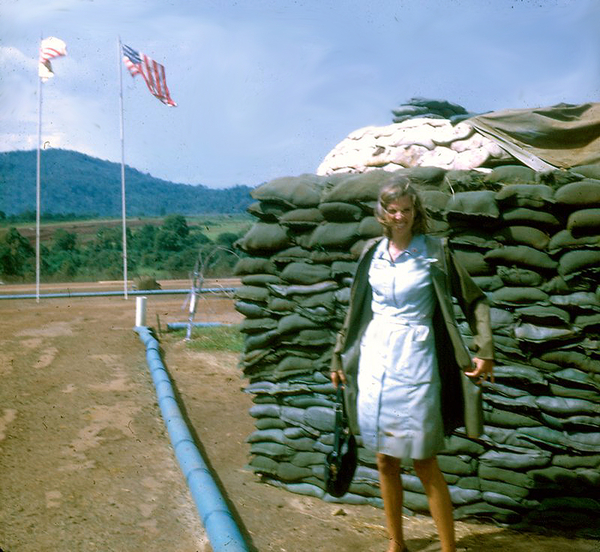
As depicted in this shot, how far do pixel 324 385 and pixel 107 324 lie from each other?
901 cm

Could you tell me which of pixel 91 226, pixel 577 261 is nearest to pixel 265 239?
pixel 577 261

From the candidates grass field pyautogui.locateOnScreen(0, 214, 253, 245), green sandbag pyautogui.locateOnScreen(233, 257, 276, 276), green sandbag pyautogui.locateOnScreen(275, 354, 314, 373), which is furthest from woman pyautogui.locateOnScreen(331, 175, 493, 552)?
grass field pyautogui.locateOnScreen(0, 214, 253, 245)

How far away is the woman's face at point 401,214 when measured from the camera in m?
2.63

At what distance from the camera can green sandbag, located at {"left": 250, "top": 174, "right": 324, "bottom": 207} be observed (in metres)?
4.02

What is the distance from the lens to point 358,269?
2.83m

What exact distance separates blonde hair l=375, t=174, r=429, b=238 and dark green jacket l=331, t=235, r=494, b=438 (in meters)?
0.06

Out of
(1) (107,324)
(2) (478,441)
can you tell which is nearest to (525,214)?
(2) (478,441)

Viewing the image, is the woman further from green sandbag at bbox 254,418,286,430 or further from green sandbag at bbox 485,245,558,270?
green sandbag at bbox 254,418,286,430

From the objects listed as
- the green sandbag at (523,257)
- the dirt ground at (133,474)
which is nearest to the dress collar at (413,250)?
the green sandbag at (523,257)

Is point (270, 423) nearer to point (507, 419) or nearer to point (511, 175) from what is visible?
point (507, 419)

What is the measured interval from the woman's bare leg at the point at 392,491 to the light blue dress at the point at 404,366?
0.13m

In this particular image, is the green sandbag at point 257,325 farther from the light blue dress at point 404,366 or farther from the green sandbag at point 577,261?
the green sandbag at point 577,261

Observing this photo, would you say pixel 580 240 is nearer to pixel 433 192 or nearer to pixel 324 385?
pixel 433 192

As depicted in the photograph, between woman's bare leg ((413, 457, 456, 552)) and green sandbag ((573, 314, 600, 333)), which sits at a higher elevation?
green sandbag ((573, 314, 600, 333))
